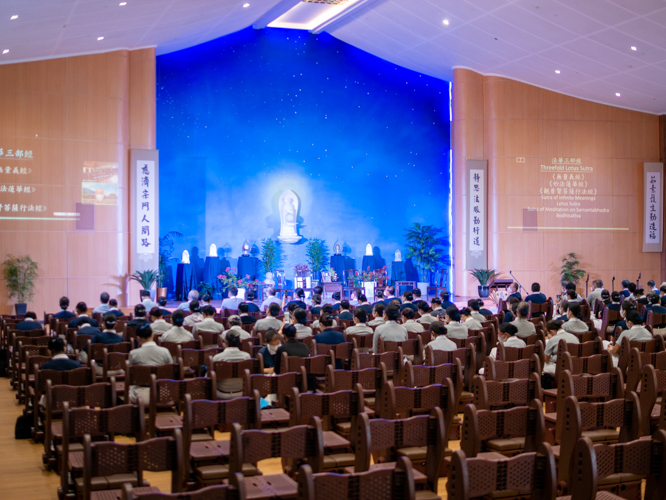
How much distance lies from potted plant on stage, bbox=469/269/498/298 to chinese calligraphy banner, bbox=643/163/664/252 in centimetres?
468

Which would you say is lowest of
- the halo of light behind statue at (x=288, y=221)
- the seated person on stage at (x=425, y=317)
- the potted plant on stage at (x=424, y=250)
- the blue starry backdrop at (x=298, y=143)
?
the seated person on stage at (x=425, y=317)

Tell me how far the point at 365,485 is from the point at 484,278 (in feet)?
47.9

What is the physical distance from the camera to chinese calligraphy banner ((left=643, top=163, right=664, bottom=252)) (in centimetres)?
1817

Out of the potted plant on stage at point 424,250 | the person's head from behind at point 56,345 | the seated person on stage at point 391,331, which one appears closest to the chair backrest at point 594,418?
the seated person on stage at point 391,331

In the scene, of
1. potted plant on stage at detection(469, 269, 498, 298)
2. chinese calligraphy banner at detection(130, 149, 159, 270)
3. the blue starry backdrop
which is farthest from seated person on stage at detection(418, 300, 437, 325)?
the blue starry backdrop

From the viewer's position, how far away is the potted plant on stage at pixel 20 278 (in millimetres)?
13562

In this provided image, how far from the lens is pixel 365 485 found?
2.89m

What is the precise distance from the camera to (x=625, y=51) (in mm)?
14320

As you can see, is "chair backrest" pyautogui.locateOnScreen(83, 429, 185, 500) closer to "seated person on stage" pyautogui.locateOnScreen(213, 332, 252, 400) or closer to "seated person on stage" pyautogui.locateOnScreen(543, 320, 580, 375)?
"seated person on stage" pyautogui.locateOnScreen(213, 332, 252, 400)

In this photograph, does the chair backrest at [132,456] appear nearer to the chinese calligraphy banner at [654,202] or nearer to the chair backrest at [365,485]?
the chair backrest at [365,485]

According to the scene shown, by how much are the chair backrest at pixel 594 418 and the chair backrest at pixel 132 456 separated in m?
2.32

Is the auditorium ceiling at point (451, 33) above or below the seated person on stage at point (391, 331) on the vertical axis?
above

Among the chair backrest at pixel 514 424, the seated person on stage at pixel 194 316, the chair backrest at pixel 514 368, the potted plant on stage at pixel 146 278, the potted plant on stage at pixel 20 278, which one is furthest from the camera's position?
the potted plant on stage at pixel 146 278

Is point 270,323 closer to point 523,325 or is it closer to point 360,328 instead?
point 360,328
